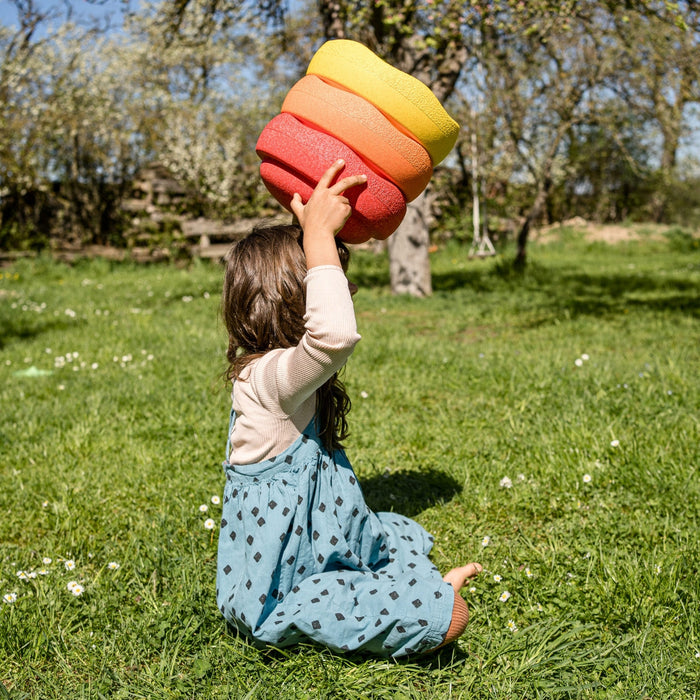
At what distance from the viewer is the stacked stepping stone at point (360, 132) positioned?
176 cm

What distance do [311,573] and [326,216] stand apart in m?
1.04

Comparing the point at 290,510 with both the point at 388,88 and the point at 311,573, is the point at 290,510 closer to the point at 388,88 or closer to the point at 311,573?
the point at 311,573

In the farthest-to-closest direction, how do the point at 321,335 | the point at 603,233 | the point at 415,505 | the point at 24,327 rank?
the point at 603,233 < the point at 24,327 < the point at 415,505 < the point at 321,335

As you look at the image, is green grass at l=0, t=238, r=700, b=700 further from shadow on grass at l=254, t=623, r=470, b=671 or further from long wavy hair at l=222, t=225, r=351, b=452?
long wavy hair at l=222, t=225, r=351, b=452

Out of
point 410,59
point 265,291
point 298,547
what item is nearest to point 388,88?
point 265,291

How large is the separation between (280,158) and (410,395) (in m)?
2.67

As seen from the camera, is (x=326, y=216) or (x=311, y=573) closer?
(x=326, y=216)

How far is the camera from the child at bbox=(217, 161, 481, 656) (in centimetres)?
189

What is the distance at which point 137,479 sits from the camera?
10.4 ft

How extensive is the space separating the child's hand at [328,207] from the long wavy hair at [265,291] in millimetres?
223

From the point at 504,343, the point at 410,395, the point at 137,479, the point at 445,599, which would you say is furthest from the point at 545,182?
the point at 445,599

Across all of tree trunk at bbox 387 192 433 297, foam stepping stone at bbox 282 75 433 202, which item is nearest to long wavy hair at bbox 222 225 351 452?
foam stepping stone at bbox 282 75 433 202

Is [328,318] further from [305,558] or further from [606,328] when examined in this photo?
[606,328]

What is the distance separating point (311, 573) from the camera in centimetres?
201
